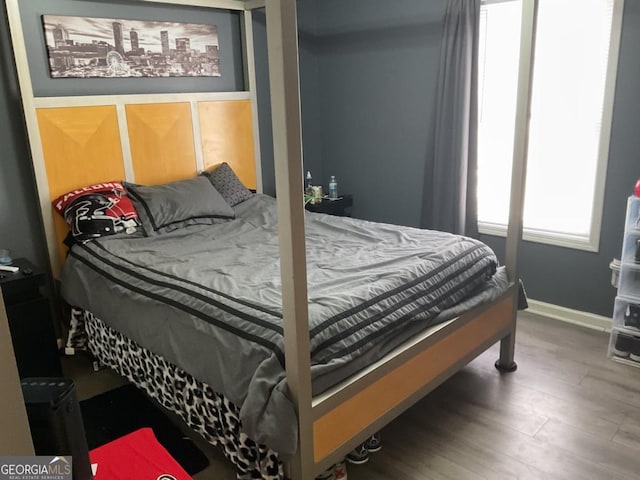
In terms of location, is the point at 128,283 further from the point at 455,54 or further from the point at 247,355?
the point at 455,54

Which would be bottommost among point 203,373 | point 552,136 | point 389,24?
point 203,373

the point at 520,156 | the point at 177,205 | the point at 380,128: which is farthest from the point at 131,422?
the point at 380,128

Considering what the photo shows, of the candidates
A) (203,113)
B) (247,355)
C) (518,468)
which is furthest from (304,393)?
(203,113)

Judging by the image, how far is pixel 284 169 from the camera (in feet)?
5.01

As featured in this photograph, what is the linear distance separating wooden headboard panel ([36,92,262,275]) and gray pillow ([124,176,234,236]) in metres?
0.20

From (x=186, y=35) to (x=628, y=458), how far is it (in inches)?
139

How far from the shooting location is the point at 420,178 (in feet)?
13.7

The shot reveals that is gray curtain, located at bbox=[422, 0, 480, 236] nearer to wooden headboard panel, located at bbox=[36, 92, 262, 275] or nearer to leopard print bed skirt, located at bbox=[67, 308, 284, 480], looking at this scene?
wooden headboard panel, located at bbox=[36, 92, 262, 275]

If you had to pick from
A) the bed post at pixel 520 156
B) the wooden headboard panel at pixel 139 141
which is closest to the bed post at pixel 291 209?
the bed post at pixel 520 156

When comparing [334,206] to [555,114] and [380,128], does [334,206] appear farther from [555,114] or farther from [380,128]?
[555,114]

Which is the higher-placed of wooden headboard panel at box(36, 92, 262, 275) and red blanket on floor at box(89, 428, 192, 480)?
wooden headboard panel at box(36, 92, 262, 275)

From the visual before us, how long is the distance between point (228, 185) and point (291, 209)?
228 cm

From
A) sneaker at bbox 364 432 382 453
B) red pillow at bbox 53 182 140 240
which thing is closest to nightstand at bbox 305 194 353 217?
red pillow at bbox 53 182 140 240

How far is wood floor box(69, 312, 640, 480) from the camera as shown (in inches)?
85.4
